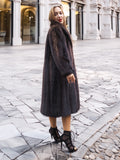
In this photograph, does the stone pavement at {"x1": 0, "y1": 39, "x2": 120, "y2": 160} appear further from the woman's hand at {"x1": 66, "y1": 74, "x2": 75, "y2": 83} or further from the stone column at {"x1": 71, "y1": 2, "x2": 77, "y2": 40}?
the stone column at {"x1": 71, "y1": 2, "x2": 77, "y2": 40}

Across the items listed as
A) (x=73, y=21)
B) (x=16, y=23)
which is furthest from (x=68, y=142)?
(x=73, y=21)

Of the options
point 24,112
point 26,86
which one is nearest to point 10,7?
point 26,86

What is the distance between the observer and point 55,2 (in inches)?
865

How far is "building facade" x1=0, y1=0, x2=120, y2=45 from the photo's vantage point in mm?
19422

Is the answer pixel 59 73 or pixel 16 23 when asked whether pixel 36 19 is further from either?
pixel 59 73

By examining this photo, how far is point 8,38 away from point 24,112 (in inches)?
663

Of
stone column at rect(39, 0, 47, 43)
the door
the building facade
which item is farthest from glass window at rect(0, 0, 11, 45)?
the door

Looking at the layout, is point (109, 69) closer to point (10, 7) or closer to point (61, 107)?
point (61, 107)

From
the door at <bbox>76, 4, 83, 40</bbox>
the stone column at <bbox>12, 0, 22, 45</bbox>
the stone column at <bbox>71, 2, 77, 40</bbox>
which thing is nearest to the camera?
the stone column at <bbox>12, 0, 22, 45</bbox>

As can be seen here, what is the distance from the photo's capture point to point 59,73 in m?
2.44

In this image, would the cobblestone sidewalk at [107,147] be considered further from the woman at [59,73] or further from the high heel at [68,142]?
the woman at [59,73]

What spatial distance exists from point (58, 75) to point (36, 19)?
20.4 meters

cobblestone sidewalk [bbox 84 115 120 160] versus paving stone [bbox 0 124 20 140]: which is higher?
paving stone [bbox 0 124 20 140]

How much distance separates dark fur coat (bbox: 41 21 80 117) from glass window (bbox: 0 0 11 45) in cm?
1795
